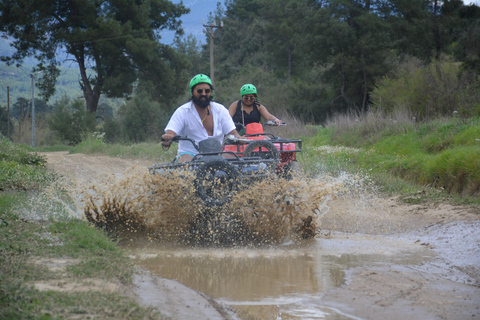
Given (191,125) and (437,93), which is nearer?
(191,125)

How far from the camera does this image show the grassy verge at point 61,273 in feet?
10.5

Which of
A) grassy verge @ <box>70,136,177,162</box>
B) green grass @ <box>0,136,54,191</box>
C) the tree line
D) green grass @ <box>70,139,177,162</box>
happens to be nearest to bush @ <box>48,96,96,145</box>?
the tree line

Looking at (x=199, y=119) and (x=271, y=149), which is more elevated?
(x=199, y=119)

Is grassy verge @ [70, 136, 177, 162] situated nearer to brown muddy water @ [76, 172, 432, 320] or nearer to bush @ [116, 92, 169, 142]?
bush @ [116, 92, 169, 142]

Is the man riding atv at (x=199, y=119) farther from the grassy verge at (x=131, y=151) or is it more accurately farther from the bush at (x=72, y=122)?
the bush at (x=72, y=122)

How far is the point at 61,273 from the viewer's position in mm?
4043

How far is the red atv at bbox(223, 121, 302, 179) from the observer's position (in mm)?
7039

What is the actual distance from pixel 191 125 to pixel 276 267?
101 inches

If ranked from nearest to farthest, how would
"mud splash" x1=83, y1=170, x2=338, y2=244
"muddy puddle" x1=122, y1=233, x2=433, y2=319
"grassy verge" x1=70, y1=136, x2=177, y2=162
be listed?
"muddy puddle" x1=122, y1=233, x2=433, y2=319
"mud splash" x1=83, y1=170, x2=338, y2=244
"grassy verge" x1=70, y1=136, x2=177, y2=162

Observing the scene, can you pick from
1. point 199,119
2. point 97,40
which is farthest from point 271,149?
point 97,40

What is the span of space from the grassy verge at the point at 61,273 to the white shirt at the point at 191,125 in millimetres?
1648

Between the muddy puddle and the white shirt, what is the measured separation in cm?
145

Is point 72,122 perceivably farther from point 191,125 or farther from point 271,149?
point 271,149

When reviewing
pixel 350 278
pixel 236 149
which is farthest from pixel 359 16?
pixel 350 278
